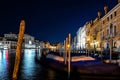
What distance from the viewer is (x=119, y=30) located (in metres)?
57.3

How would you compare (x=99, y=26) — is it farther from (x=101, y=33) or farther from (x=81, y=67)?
(x=81, y=67)

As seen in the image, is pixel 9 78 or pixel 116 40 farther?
pixel 116 40

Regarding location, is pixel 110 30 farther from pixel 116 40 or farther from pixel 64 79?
pixel 64 79

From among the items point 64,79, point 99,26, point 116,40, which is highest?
point 99,26

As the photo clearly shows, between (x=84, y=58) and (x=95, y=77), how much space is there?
639 centimetres

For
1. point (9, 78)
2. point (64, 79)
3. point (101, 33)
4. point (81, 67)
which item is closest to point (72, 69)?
point (81, 67)

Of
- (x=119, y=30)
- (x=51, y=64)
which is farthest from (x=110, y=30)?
(x=51, y=64)

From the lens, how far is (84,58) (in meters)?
30.4

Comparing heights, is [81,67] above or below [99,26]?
below

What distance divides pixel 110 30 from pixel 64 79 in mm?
44296

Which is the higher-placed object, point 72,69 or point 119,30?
point 119,30

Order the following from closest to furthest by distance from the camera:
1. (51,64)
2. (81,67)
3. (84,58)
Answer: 1. (81,67)
2. (84,58)
3. (51,64)

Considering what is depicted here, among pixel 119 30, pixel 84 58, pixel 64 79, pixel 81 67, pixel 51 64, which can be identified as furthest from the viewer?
pixel 119 30

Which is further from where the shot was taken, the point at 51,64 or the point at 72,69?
the point at 51,64
